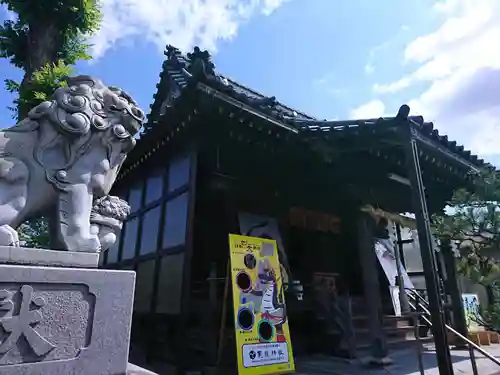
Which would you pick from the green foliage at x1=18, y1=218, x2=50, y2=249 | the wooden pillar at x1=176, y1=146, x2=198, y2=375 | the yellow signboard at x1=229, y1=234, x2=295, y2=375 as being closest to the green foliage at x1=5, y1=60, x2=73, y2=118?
the green foliage at x1=18, y1=218, x2=50, y2=249

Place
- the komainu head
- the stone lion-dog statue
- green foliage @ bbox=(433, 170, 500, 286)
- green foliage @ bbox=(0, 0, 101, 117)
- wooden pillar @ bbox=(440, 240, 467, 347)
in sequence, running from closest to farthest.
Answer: the stone lion-dog statue, the komainu head, green foliage @ bbox=(433, 170, 500, 286), green foliage @ bbox=(0, 0, 101, 117), wooden pillar @ bbox=(440, 240, 467, 347)

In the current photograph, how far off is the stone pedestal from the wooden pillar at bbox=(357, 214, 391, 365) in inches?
207

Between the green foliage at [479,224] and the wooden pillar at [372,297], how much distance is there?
1841 millimetres

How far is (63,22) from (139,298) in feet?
19.3

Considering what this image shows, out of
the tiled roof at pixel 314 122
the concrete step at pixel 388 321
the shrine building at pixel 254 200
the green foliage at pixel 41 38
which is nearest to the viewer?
the tiled roof at pixel 314 122

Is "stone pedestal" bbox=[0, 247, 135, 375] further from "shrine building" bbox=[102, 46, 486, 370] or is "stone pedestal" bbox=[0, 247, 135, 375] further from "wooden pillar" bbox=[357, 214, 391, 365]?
"wooden pillar" bbox=[357, 214, 391, 365]

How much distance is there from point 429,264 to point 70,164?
13.6ft

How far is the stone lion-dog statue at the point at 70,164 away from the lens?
2594 mm

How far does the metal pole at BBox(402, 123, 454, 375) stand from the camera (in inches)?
155

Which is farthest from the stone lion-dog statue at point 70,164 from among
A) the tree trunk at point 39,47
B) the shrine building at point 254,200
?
the tree trunk at point 39,47

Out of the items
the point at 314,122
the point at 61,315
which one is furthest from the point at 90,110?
the point at 314,122

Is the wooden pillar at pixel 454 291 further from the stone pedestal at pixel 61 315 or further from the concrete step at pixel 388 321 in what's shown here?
the stone pedestal at pixel 61 315

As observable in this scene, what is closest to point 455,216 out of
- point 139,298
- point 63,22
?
point 139,298

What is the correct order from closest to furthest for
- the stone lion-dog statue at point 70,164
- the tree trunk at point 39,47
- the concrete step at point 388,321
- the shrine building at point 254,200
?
the stone lion-dog statue at point 70,164, the shrine building at point 254,200, the tree trunk at point 39,47, the concrete step at point 388,321
